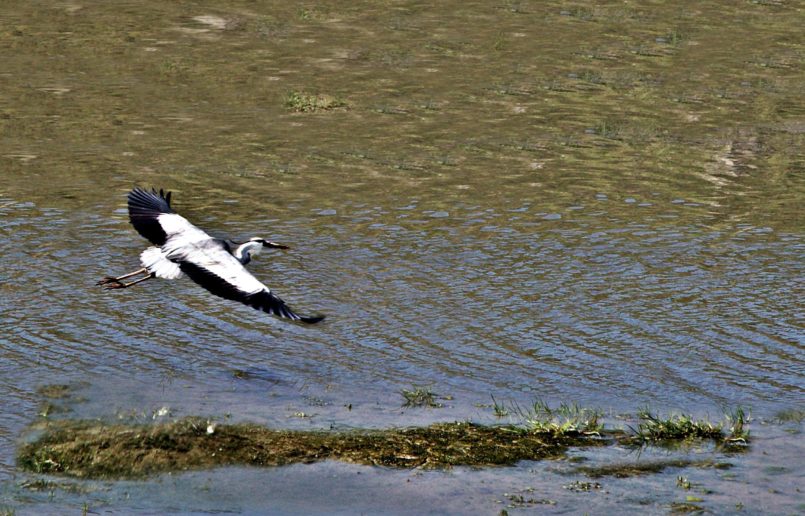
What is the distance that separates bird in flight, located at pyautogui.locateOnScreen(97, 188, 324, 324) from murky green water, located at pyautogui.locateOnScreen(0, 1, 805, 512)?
2.06ft

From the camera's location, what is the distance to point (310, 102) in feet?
66.8

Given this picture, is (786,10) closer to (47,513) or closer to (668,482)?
(668,482)

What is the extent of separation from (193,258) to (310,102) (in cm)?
967

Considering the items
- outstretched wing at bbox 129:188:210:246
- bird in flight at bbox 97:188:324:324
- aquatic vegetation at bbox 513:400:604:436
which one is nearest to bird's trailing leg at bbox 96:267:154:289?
A: bird in flight at bbox 97:188:324:324

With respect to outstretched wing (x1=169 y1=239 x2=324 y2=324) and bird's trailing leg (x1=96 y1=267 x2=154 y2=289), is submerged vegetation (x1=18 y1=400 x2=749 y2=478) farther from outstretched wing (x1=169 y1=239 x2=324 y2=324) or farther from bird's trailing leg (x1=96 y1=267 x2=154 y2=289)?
bird's trailing leg (x1=96 y1=267 x2=154 y2=289)

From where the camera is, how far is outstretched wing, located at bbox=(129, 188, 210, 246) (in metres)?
11.6

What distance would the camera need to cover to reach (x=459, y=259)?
13.7 m

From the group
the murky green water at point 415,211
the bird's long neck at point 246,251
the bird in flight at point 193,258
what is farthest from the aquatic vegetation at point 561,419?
the bird's long neck at point 246,251

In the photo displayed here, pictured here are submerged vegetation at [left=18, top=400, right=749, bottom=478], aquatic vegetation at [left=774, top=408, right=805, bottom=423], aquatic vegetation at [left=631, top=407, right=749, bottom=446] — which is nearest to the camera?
submerged vegetation at [left=18, top=400, right=749, bottom=478]

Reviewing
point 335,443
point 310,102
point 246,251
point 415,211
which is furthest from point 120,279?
point 310,102

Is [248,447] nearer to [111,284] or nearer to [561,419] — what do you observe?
[561,419]

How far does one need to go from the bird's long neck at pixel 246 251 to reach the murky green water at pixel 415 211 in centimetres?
60

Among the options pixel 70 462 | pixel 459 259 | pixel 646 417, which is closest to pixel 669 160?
pixel 459 259

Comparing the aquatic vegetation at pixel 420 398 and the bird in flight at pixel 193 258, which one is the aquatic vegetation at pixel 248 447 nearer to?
the aquatic vegetation at pixel 420 398
